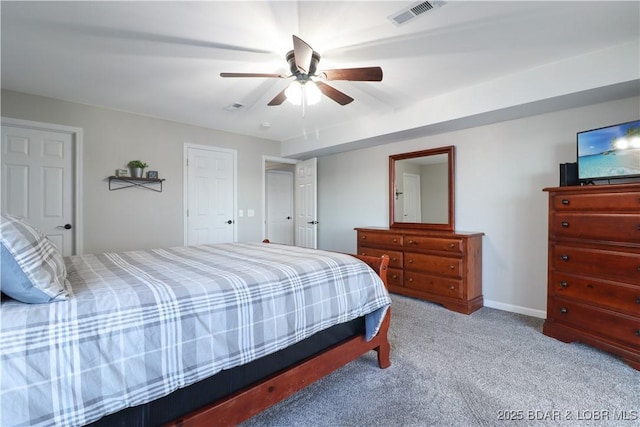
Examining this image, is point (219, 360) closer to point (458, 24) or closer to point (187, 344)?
point (187, 344)

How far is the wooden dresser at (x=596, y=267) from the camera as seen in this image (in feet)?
6.98

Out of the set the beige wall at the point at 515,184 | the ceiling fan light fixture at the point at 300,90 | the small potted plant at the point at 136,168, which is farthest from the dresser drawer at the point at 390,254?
the small potted plant at the point at 136,168

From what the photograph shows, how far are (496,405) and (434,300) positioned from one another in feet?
5.92

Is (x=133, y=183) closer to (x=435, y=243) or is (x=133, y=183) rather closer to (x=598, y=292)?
(x=435, y=243)

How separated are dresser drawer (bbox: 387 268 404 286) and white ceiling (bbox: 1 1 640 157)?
2.16 meters

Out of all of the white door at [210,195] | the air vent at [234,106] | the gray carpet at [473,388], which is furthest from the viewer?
the white door at [210,195]

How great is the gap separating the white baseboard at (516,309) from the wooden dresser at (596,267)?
52cm

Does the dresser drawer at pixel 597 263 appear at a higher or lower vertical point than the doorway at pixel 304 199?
lower

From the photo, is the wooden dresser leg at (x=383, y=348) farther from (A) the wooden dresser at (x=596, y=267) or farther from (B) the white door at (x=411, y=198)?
(B) the white door at (x=411, y=198)

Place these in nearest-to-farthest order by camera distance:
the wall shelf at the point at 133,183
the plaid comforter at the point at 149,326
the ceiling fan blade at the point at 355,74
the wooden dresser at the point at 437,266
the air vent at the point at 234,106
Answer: the plaid comforter at the point at 149,326 → the ceiling fan blade at the point at 355,74 → the wooden dresser at the point at 437,266 → the air vent at the point at 234,106 → the wall shelf at the point at 133,183

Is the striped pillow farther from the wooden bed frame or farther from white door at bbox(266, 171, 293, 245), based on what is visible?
white door at bbox(266, 171, 293, 245)

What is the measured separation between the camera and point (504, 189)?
3.34 m

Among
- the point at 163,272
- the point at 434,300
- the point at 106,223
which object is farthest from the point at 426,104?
the point at 106,223

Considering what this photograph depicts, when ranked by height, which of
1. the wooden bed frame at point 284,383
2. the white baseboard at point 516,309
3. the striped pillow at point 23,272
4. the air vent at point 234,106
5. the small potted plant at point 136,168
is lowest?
the white baseboard at point 516,309
